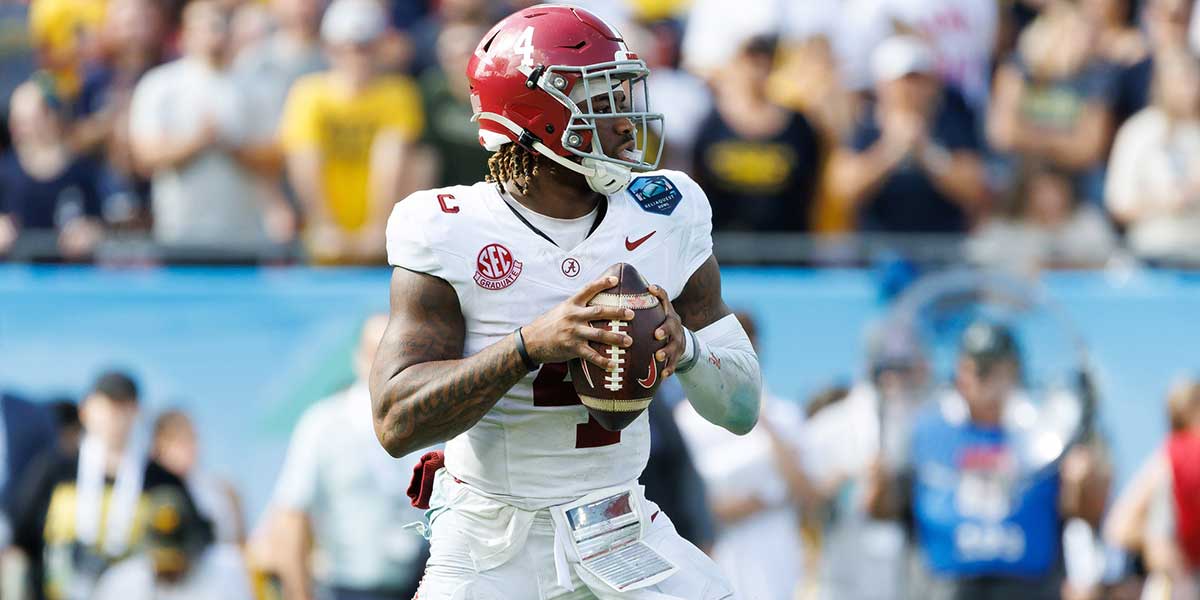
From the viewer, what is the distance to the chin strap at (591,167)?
3.83 m

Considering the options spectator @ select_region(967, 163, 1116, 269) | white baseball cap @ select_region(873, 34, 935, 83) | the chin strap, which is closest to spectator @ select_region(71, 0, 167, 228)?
white baseball cap @ select_region(873, 34, 935, 83)

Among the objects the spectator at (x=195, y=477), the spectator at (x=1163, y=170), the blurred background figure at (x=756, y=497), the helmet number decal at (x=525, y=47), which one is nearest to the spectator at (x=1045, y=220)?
the spectator at (x=1163, y=170)

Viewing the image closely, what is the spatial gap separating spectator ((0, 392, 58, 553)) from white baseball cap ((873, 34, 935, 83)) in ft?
13.5

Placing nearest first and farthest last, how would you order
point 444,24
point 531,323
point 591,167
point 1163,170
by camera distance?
1. point 531,323
2. point 591,167
3. point 1163,170
4. point 444,24

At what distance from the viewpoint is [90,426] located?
7715 mm

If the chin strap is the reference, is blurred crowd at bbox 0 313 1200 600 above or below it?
below

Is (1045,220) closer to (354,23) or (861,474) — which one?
(861,474)

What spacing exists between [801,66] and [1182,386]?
2489mm

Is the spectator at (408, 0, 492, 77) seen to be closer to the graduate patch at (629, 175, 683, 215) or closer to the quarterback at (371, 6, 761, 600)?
the graduate patch at (629, 175, 683, 215)

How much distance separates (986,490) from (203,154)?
3968mm

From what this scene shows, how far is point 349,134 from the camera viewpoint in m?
8.42

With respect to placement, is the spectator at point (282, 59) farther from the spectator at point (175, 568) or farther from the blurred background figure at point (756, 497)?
the blurred background figure at point (756, 497)

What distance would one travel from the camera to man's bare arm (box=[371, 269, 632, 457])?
3.49 m

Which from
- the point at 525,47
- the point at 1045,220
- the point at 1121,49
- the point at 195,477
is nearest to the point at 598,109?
the point at 525,47
